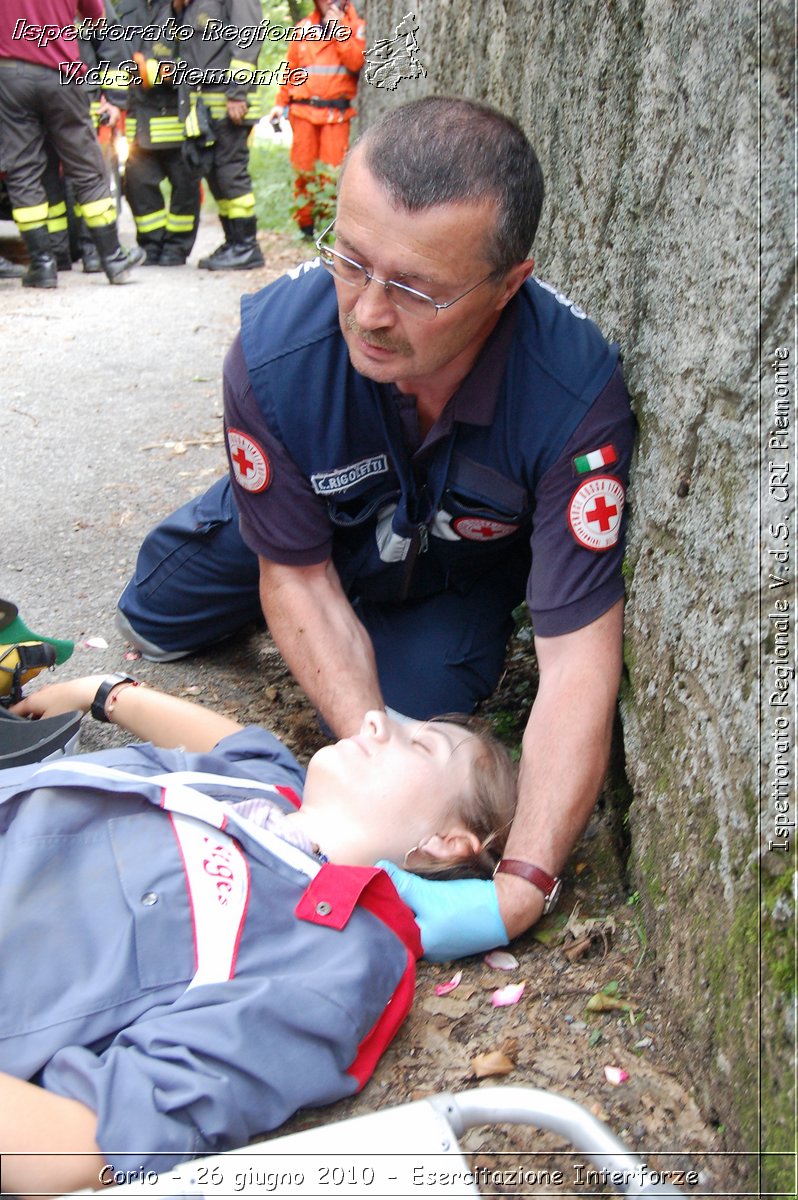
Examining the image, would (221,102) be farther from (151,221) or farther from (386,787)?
(386,787)

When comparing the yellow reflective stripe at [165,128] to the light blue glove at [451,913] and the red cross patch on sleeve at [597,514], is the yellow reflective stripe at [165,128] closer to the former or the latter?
the red cross patch on sleeve at [597,514]

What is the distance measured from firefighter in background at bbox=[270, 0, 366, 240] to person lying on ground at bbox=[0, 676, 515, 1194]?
7662mm

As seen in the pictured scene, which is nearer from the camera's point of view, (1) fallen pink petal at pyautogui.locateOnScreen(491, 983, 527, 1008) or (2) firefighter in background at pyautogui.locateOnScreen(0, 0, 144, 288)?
(1) fallen pink petal at pyautogui.locateOnScreen(491, 983, 527, 1008)

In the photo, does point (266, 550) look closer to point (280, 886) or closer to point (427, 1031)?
point (280, 886)

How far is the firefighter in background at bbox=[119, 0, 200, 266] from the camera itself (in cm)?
827

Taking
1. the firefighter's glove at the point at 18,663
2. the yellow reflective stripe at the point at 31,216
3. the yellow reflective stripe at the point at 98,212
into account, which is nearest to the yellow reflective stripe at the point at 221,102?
the yellow reflective stripe at the point at 98,212

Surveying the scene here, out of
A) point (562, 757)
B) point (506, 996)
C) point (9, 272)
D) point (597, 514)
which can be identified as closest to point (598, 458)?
point (597, 514)

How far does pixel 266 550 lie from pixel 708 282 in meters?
1.23

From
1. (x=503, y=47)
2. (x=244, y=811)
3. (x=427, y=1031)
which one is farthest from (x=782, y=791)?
(x=503, y=47)

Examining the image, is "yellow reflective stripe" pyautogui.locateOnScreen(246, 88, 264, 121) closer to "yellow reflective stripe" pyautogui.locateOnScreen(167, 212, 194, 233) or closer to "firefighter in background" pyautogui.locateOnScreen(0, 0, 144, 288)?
"yellow reflective stripe" pyautogui.locateOnScreen(167, 212, 194, 233)

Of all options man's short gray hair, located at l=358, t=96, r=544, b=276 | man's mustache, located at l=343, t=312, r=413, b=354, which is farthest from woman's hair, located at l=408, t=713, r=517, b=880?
man's short gray hair, located at l=358, t=96, r=544, b=276

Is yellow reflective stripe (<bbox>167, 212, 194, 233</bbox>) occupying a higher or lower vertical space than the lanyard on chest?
lower

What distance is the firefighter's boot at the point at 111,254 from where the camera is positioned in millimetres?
7973

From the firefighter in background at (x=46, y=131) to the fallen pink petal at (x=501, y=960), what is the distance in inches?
268
